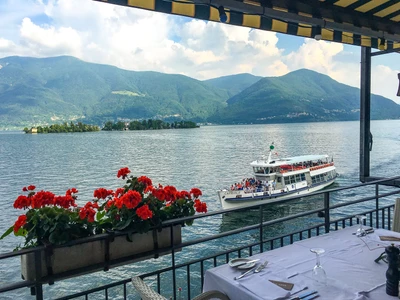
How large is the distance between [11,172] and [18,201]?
3761 cm

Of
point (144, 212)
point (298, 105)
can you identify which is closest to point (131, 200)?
point (144, 212)

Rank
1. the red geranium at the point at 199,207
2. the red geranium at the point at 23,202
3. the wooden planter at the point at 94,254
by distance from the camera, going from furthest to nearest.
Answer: the red geranium at the point at 199,207 < the red geranium at the point at 23,202 < the wooden planter at the point at 94,254

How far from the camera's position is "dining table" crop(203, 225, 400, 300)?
5.12 feet

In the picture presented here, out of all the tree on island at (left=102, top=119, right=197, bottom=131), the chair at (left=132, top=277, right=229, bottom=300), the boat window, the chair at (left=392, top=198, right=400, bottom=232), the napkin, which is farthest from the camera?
the tree on island at (left=102, top=119, right=197, bottom=131)

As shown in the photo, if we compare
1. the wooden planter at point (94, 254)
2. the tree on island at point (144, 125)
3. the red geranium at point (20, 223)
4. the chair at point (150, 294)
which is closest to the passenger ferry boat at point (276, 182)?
the wooden planter at point (94, 254)

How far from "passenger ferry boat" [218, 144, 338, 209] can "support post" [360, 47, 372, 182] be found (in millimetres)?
15726

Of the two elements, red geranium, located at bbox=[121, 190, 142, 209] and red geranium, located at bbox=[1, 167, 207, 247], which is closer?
red geranium, located at bbox=[1, 167, 207, 247]

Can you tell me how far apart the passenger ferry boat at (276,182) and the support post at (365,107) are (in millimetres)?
15726

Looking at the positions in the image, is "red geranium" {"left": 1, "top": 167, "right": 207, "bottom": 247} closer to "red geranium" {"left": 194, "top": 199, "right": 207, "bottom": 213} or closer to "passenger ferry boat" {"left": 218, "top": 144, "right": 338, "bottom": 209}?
"red geranium" {"left": 194, "top": 199, "right": 207, "bottom": 213}

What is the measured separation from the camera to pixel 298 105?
124875 mm

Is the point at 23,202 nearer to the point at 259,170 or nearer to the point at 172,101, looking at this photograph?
the point at 259,170

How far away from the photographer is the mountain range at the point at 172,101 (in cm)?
12388

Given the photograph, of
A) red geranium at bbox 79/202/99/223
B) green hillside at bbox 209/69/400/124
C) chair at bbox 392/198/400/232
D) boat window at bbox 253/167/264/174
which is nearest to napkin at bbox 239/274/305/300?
red geranium at bbox 79/202/99/223

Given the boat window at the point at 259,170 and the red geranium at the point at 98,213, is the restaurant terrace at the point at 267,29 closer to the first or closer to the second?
the red geranium at the point at 98,213
